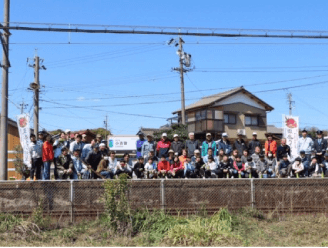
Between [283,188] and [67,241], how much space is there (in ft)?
20.2

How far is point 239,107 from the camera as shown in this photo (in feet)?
133

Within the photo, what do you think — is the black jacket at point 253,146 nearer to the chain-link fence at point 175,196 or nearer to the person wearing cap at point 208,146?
the person wearing cap at point 208,146

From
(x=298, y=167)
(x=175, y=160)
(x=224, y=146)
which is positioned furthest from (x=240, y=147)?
(x=175, y=160)

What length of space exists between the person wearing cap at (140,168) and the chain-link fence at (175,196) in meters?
2.50

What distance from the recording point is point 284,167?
1360 centimetres

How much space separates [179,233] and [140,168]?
4.64m

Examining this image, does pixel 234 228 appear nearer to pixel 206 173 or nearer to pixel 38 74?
pixel 206 173

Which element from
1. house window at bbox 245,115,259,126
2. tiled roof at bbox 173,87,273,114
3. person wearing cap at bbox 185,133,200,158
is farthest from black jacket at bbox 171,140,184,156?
house window at bbox 245,115,259,126

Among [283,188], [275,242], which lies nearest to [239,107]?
[283,188]

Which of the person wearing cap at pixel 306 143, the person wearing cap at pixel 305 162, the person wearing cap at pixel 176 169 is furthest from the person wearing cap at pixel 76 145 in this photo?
the person wearing cap at pixel 306 143

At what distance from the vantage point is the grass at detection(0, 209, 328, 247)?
336 inches

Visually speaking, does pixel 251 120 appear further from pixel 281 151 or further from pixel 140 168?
pixel 140 168

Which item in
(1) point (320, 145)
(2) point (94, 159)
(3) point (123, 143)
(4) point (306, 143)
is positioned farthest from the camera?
(3) point (123, 143)

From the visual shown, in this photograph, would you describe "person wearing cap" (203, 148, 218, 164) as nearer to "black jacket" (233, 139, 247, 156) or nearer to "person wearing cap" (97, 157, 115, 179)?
"black jacket" (233, 139, 247, 156)
